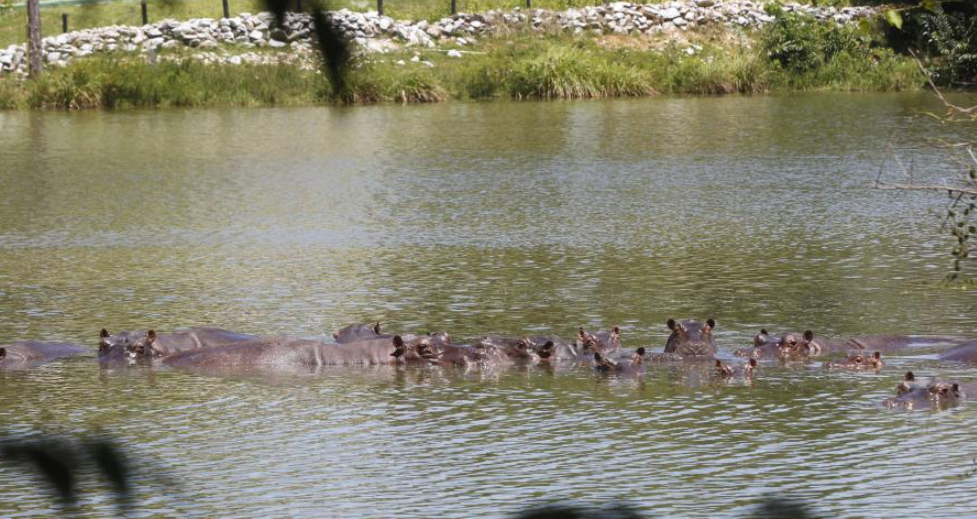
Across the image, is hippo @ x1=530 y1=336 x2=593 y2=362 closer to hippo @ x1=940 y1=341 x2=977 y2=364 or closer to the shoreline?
hippo @ x1=940 y1=341 x2=977 y2=364

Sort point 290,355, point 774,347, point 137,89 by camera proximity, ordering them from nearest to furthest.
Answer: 1. point 774,347
2. point 290,355
3. point 137,89

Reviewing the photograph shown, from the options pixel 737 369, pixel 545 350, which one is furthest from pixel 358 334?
pixel 737 369

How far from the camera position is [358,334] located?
33.6ft

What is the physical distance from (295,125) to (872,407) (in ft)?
69.5

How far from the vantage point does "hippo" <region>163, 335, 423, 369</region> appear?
10.0 meters

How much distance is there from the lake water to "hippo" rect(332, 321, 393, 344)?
1.51 feet

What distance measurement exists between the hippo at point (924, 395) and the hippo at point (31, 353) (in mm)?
5581

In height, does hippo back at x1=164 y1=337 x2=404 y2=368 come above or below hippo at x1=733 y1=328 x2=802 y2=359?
below

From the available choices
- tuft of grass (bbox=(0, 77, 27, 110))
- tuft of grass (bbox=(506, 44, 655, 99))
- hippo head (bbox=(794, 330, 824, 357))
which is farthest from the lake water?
tuft of grass (bbox=(506, 44, 655, 99))

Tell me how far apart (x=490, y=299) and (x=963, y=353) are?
416 cm

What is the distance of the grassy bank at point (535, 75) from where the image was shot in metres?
32.0

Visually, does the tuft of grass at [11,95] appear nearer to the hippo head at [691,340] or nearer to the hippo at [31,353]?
the hippo at [31,353]

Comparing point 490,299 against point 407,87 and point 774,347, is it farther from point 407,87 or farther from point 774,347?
point 407,87

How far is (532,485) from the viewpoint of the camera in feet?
23.1
